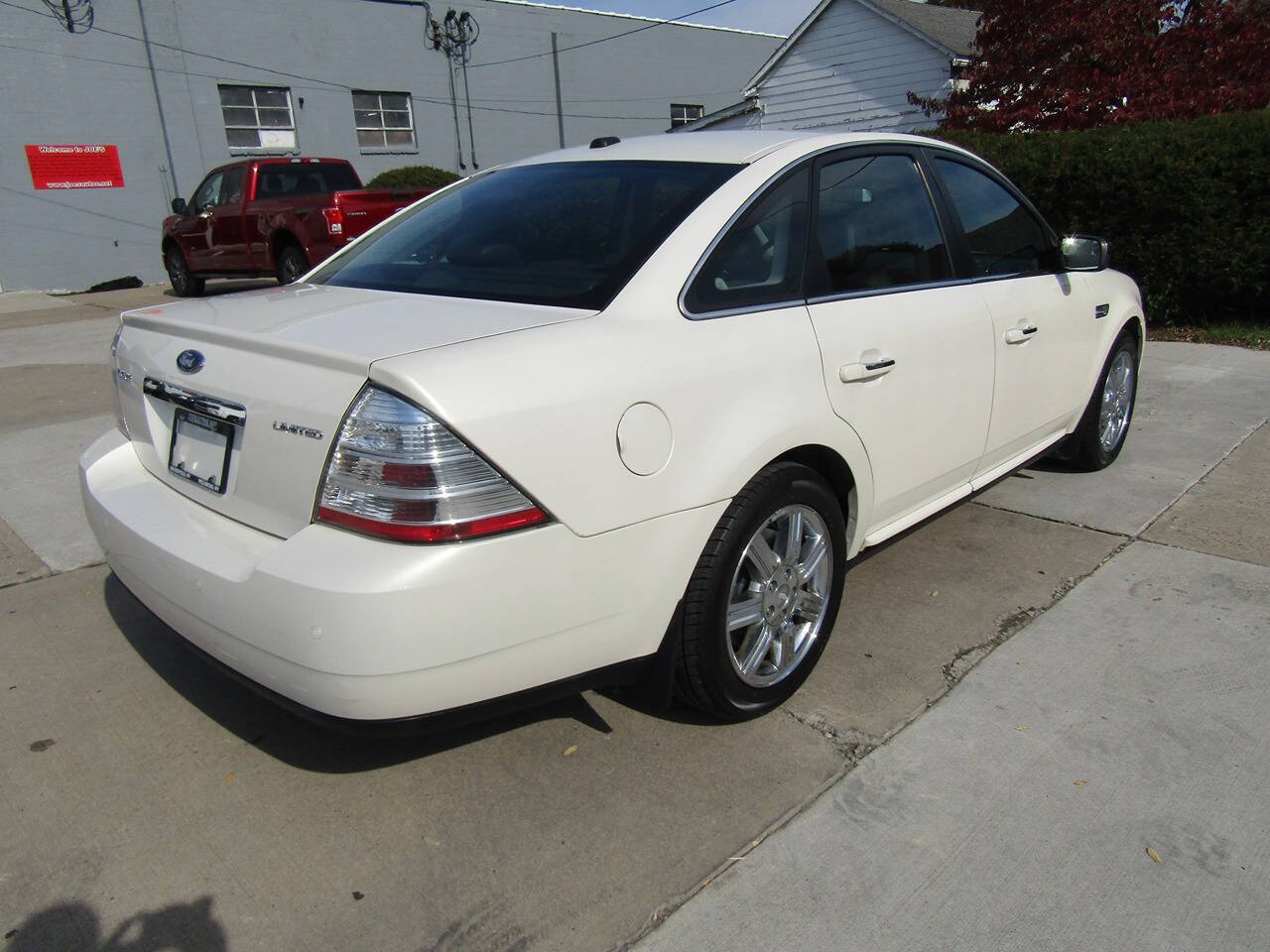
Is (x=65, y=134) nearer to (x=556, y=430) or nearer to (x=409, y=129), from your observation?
(x=409, y=129)

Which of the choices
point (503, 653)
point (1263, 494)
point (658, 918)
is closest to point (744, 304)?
point (503, 653)

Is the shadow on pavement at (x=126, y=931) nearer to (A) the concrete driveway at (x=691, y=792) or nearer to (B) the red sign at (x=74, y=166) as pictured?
(A) the concrete driveway at (x=691, y=792)

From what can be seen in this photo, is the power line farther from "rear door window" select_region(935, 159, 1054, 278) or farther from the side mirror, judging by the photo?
the side mirror

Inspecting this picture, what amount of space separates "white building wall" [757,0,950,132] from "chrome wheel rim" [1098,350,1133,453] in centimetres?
1360

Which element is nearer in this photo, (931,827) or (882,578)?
(931,827)

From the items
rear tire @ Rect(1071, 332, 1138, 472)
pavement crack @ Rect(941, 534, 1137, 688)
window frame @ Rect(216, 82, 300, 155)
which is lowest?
pavement crack @ Rect(941, 534, 1137, 688)

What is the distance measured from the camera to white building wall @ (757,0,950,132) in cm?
1768

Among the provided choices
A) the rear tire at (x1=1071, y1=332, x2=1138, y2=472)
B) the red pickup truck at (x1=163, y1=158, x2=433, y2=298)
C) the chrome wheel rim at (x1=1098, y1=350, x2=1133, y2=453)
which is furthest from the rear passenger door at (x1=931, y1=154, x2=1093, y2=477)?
the red pickup truck at (x1=163, y1=158, x2=433, y2=298)

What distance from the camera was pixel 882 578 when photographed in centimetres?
388

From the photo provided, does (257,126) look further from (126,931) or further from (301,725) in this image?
(126,931)

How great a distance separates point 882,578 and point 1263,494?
7.31 ft

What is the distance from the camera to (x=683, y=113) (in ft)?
90.9

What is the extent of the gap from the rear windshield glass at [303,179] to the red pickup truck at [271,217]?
1 centimetres

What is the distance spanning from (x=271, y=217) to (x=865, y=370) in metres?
10.5
